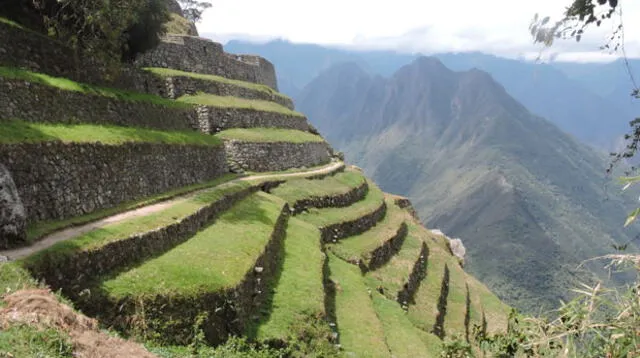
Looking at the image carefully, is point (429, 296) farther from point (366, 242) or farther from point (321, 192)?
point (321, 192)

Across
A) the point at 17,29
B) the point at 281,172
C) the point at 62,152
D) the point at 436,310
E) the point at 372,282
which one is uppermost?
the point at 17,29

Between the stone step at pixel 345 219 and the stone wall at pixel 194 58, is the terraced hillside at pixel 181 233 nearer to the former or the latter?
the stone step at pixel 345 219

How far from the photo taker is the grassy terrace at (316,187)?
3086 centimetres

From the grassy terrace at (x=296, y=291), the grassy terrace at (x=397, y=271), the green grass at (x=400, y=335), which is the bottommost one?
the grassy terrace at (x=397, y=271)

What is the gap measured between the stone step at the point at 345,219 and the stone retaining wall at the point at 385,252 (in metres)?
1.82

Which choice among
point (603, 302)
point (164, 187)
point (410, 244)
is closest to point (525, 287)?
point (410, 244)

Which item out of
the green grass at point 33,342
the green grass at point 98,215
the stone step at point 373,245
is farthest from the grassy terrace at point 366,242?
the green grass at point 33,342

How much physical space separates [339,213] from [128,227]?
60.6 ft

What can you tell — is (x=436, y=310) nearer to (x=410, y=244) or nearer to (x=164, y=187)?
(x=410, y=244)

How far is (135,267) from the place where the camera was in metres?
13.7

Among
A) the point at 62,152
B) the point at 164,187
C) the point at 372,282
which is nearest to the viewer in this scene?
the point at 62,152

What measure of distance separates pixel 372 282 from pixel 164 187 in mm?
11086

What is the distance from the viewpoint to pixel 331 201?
111ft

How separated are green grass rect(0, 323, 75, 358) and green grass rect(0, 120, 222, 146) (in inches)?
297
